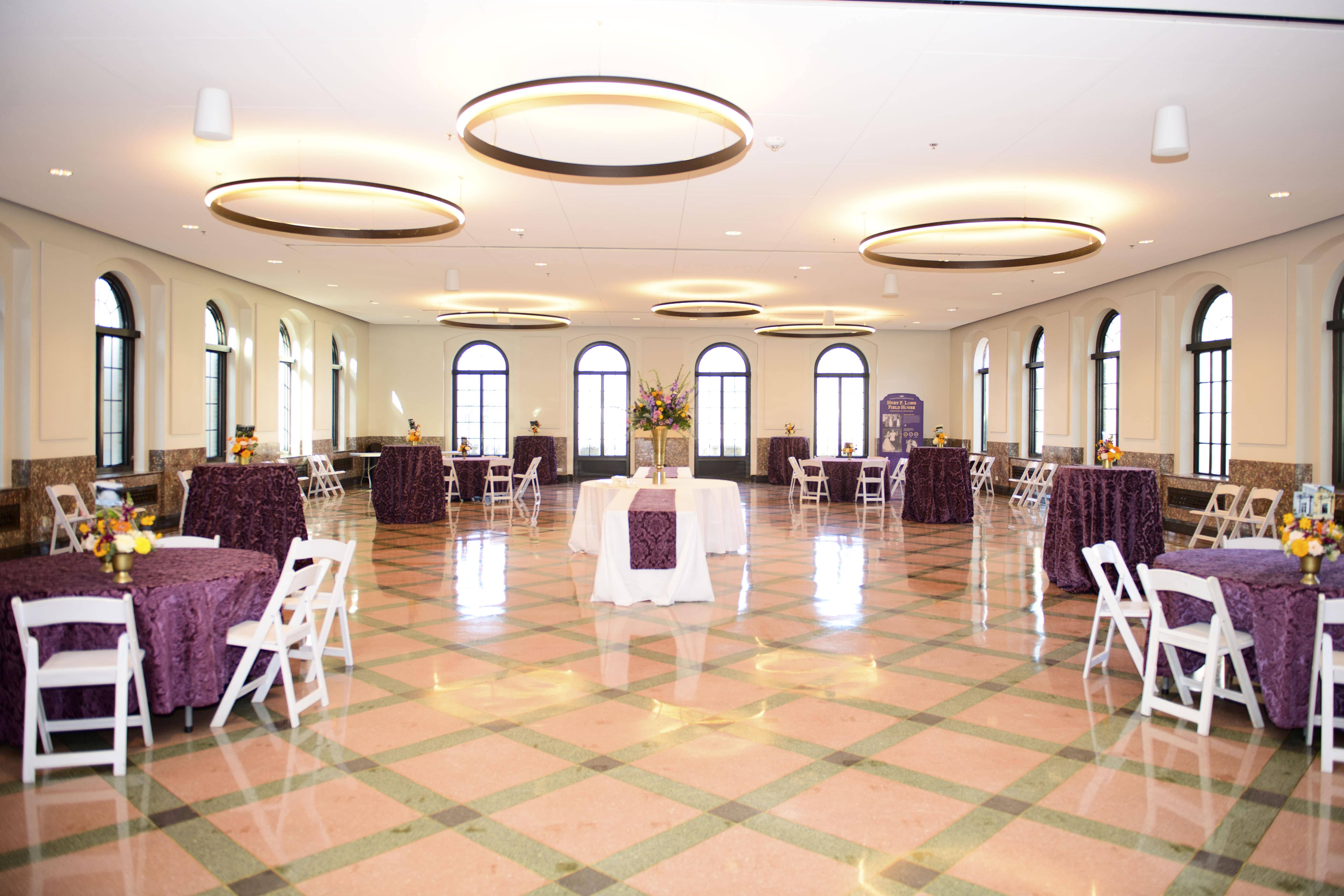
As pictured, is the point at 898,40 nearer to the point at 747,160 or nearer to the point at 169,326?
the point at 747,160

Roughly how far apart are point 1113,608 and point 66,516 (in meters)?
8.88

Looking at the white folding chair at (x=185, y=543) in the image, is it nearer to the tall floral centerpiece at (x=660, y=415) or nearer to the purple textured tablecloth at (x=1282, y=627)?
the tall floral centerpiece at (x=660, y=415)

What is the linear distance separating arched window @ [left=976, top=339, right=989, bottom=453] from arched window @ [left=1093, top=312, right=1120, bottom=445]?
3899 millimetres

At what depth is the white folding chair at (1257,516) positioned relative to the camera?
7.53 meters

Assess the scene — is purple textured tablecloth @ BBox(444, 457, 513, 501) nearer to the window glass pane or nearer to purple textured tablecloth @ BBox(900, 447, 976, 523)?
purple textured tablecloth @ BBox(900, 447, 976, 523)

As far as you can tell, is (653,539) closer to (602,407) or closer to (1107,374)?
(1107,374)

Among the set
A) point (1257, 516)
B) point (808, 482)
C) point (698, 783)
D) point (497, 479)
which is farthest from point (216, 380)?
point (1257, 516)

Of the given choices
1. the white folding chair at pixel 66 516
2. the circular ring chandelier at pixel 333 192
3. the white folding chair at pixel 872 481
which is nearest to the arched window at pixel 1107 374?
the white folding chair at pixel 872 481

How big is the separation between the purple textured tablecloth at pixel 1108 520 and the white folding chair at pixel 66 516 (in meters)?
7.76

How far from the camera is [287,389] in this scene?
14227mm

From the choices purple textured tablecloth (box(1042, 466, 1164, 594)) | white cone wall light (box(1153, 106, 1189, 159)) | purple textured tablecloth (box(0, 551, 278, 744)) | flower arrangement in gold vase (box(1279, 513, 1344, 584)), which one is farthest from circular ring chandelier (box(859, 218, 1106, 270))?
purple textured tablecloth (box(0, 551, 278, 744))

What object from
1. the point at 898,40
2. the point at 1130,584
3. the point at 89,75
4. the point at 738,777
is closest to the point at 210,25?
the point at 89,75

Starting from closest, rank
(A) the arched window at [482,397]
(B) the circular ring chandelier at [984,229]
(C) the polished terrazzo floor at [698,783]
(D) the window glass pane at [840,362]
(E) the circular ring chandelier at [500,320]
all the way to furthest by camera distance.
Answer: (C) the polished terrazzo floor at [698,783] < (B) the circular ring chandelier at [984,229] < (E) the circular ring chandelier at [500,320] < (A) the arched window at [482,397] < (D) the window glass pane at [840,362]

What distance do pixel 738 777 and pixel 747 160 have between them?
4633 millimetres
